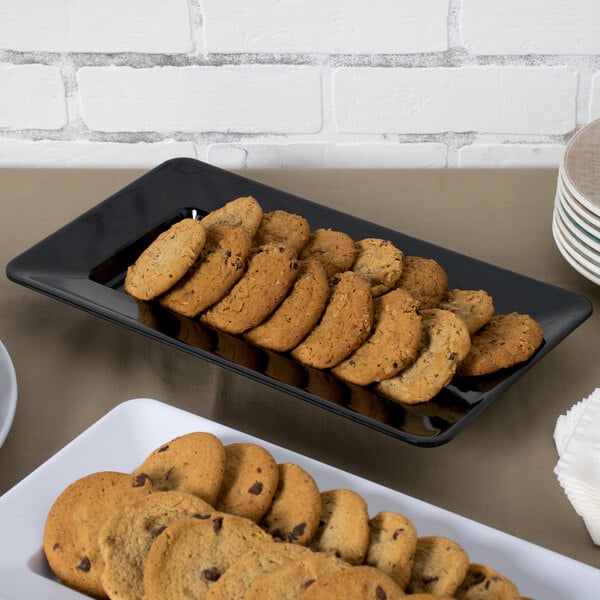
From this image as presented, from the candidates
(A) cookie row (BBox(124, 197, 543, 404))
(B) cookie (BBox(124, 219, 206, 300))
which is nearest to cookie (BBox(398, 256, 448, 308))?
(A) cookie row (BBox(124, 197, 543, 404))

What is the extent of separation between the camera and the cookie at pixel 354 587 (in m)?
0.62

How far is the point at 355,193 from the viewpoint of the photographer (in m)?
1.42

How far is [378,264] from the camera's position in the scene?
109 cm

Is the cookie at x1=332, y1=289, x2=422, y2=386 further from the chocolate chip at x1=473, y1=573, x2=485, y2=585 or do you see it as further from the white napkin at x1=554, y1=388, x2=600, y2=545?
the chocolate chip at x1=473, y1=573, x2=485, y2=585

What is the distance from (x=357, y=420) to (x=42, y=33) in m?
0.92

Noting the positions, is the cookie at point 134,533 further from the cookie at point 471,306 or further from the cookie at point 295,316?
the cookie at point 471,306

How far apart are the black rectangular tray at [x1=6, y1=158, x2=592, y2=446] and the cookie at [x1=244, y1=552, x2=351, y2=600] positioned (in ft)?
0.81

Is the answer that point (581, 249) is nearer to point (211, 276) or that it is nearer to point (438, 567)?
point (211, 276)

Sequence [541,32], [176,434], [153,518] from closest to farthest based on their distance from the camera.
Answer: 1. [153,518]
2. [176,434]
3. [541,32]

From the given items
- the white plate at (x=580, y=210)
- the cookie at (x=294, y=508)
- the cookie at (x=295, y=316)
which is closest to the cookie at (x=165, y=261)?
the cookie at (x=295, y=316)

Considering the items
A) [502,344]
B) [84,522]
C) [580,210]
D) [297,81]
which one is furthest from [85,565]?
[297,81]

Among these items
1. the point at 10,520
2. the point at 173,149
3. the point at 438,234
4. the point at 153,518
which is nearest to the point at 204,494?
the point at 153,518

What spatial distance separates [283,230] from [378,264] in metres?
0.12

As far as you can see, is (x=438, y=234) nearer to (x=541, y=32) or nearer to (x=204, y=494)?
(x=541, y=32)
